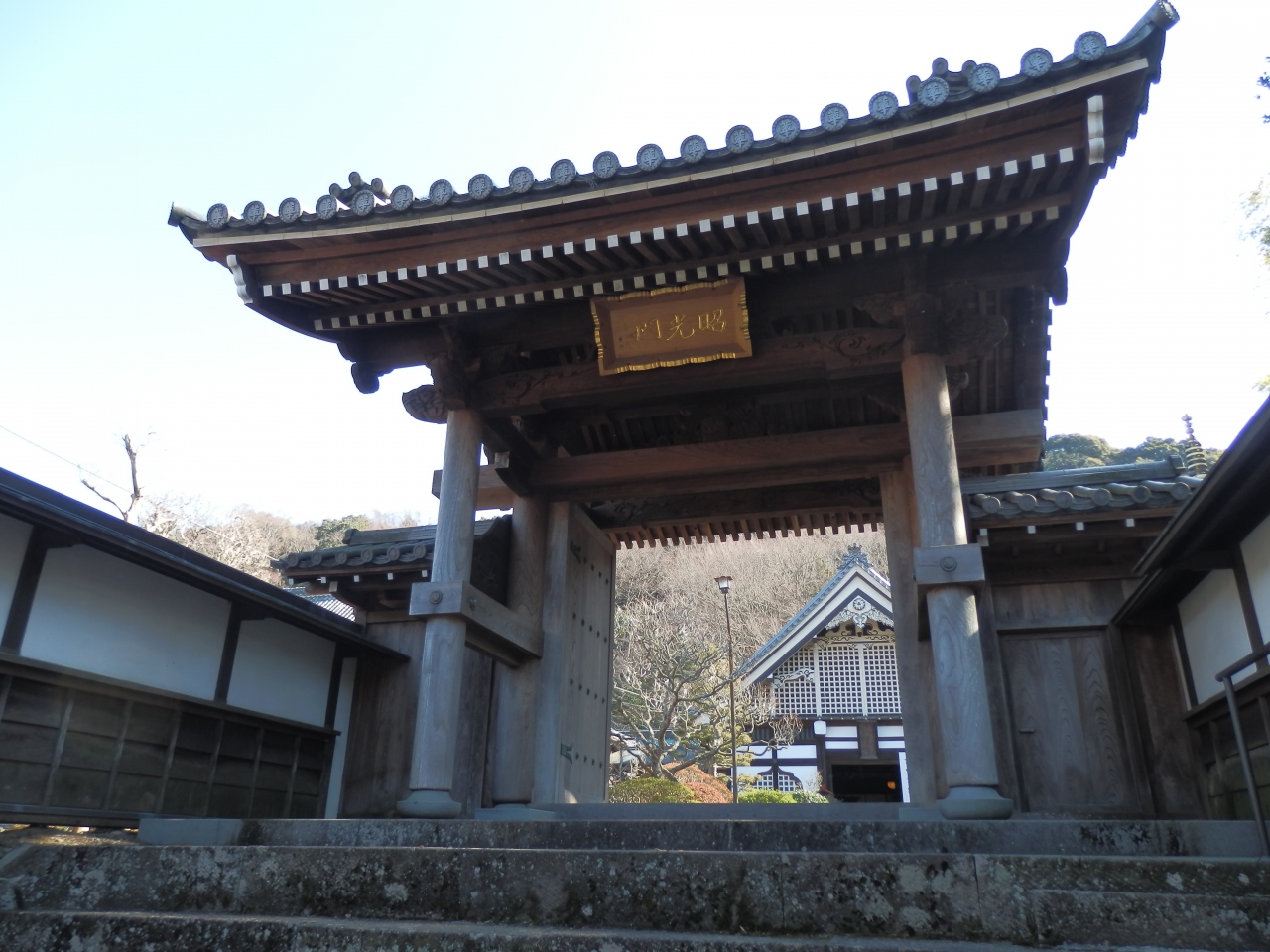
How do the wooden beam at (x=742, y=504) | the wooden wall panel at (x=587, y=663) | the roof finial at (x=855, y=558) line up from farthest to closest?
the roof finial at (x=855, y=558), the wooden beam at (x=742, y=504), the wooden wall panel at (x=587, y=663)

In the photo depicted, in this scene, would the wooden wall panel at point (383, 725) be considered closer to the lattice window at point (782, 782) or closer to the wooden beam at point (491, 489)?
the wooden beam at point (491, 489)

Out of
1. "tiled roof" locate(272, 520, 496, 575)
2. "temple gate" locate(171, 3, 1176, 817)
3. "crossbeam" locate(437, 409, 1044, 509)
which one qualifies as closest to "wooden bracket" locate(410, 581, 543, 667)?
"temple gate" locate(171, 3, 1176, 817)

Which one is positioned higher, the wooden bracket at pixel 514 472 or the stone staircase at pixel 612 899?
the wooden bracket at pixel 514 472

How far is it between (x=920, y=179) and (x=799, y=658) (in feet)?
61.0

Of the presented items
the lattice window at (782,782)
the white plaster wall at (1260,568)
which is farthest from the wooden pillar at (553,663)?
the lattice window at (782,782)

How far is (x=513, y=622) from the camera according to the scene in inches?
303

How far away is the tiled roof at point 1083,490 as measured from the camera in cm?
706

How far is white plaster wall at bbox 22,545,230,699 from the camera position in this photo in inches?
244

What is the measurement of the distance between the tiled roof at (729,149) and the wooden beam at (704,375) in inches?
65.1

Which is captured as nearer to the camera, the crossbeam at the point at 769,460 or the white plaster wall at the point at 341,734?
the crossbeam at the point at 769,460

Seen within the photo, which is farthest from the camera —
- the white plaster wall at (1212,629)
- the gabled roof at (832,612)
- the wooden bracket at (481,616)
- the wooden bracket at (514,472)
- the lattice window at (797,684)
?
the lattice window at (797,684)

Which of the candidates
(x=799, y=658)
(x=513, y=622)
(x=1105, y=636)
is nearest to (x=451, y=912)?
(x=513, y=622)

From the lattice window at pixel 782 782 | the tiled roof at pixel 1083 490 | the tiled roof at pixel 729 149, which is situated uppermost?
the tiled roof at pixel 729 149

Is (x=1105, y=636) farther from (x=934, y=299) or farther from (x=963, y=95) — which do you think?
(x=963, y=95)
